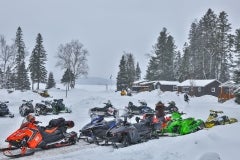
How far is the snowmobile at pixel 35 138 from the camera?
36.4 feet

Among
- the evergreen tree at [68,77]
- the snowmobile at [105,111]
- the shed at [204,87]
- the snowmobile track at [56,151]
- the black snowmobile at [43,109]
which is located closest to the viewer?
the snowmobile track at [56,151]

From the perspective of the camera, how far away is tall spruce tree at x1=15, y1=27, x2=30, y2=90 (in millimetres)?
74406

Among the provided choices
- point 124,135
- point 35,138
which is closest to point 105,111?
point 124,135

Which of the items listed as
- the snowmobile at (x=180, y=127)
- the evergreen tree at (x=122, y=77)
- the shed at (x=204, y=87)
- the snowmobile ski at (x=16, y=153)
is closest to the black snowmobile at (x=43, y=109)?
the snowmobile at (x=180, y=127)

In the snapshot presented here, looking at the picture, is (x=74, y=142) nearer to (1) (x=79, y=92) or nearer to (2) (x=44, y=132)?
(2) (x=44, y=132)

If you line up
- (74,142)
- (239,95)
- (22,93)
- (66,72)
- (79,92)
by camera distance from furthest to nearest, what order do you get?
(66,72)
(79,92)
(22,93)
(239,95)
(74,142)

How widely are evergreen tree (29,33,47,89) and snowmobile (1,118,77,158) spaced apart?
62228mm

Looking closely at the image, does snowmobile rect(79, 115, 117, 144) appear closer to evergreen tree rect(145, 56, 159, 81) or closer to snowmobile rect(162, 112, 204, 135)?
snowmobile rect(162, 112, 204, 135)

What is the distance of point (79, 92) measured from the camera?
6338cm

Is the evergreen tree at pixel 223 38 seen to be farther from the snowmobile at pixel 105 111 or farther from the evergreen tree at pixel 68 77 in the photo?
the snowmobile at pixel 105 111

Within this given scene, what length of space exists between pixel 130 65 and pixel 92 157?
8477 cm

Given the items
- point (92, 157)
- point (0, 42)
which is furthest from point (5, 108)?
point (0, 42)

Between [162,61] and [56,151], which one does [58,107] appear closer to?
[56,151]

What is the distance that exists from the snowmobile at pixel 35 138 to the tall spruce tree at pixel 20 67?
63.8m
